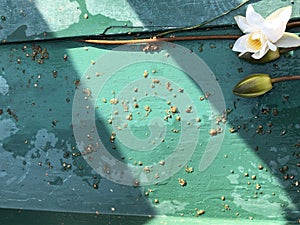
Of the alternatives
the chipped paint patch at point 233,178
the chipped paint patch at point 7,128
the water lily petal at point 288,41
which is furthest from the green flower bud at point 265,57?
the chipped paint patch at point 7,128

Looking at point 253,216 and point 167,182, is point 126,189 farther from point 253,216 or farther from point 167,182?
point 253,216

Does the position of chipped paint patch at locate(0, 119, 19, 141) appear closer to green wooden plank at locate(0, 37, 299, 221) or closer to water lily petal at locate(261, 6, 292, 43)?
green wooden plank at locate(0, 37, 299, 221)

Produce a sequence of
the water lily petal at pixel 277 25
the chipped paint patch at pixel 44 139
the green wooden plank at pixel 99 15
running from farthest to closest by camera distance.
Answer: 1. the chipped paint patch at pixel 44 139
2. the green wooden plank at pixel 99 15
3. the water lily petal at pixel 277 25

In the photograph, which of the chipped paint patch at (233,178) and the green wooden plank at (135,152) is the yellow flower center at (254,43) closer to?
the green wooden plank at (135,152)

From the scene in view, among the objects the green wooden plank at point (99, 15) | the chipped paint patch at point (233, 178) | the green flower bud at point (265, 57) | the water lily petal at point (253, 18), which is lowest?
Result: the chipped paint patch at point (233, 178)

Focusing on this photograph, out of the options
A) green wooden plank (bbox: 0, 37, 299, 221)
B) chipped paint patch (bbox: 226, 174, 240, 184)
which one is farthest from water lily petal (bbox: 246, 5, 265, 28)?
chipped paint patch (bbox: 226, 174, 240, 184)

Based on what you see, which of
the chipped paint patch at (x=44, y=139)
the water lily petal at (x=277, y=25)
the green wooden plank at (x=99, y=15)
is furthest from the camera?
the chipped paint patch at (x=44, y=139)

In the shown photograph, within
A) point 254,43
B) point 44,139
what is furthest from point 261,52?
point 44,139
